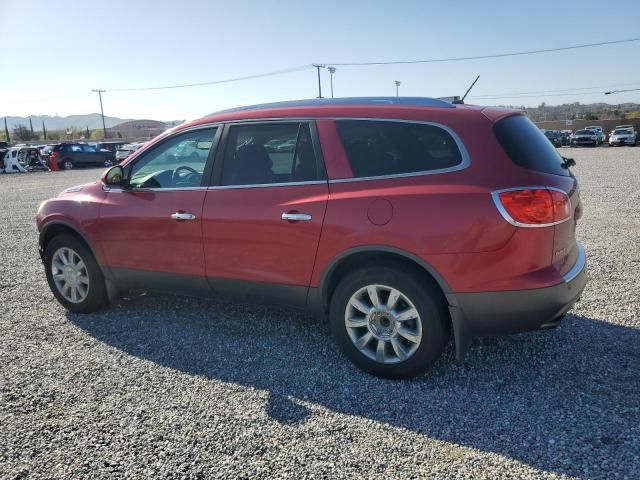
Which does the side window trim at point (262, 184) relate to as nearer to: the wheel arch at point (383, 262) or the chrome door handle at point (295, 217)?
the chrome door handle at point (295, 217)

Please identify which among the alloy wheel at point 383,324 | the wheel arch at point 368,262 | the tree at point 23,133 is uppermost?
the tree at point 23,133

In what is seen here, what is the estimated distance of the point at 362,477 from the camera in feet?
8.55

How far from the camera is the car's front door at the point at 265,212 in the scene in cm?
368

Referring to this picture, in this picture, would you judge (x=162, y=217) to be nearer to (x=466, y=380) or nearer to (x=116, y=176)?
(x=116, y=176)

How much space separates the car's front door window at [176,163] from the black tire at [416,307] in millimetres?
1559

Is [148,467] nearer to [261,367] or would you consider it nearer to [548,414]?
[261,367]

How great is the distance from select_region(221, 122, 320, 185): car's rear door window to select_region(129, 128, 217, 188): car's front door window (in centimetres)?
26

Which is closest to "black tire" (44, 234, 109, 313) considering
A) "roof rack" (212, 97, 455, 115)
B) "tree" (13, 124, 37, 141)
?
"roof rack" (212, 97, 455, 115)

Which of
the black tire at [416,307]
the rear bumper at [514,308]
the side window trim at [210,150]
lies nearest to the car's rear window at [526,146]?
the rear bumper at [514,308]

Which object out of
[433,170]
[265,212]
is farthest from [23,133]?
[433,170]

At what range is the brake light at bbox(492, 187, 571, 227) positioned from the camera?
3064mm

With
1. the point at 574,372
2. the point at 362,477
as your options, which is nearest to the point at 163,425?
the point at 362,477

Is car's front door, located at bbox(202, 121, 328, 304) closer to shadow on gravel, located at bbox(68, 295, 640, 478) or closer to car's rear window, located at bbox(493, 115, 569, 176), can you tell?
shadow on gravel, located at bbox(68, 295, 640, 478)

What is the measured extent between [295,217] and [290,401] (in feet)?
4.05
